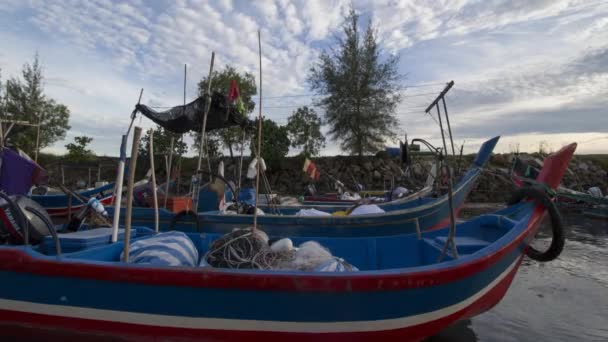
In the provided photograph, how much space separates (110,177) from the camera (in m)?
31.0

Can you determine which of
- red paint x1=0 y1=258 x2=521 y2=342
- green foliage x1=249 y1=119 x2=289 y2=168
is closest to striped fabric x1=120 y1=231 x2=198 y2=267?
red paint x1=0 y1=258 x2=521 y2=342

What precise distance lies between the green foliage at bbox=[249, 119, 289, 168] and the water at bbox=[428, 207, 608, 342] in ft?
69.2

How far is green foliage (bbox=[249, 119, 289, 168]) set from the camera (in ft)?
89.9

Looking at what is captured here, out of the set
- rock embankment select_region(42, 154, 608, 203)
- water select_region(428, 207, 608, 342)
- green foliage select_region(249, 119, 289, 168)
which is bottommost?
water select_region(428, 207, 608, 342)

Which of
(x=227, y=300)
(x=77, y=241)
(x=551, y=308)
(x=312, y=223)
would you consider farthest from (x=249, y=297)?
(x=551, y=308)

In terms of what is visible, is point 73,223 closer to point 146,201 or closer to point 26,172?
point 26,172

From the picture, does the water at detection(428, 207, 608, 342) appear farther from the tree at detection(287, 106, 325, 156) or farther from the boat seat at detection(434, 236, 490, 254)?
the tree at detection(287, 106, 325, 156)

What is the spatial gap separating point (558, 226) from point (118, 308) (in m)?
4.17

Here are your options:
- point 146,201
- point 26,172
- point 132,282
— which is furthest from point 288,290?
point 146,201

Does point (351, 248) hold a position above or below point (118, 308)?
above

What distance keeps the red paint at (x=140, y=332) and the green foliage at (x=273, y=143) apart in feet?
77.7

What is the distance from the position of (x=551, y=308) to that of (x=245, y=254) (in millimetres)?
4178

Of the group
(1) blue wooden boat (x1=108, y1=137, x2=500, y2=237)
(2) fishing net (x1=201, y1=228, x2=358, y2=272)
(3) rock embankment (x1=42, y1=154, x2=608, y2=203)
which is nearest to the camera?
(2) fishing net (x1=201, y1=228, x2=358, y2=272)

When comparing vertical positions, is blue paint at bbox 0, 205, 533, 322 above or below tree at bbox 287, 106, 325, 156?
below
